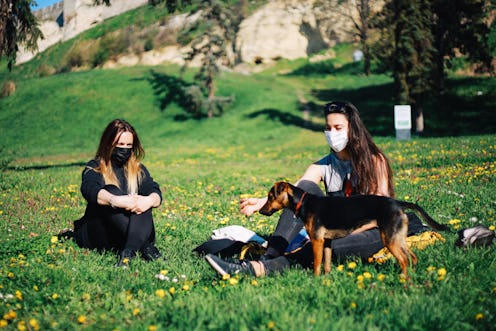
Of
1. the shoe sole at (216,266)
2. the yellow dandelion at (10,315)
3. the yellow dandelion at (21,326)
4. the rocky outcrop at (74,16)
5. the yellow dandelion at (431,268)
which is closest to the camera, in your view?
the yellow dandelion at (21,326)

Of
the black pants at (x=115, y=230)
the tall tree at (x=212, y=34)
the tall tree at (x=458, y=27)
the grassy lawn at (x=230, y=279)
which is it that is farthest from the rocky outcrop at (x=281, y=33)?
the black pants at (x=115, y=230)

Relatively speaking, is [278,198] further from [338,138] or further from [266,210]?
[338,138]

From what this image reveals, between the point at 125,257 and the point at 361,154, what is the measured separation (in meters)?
2.95

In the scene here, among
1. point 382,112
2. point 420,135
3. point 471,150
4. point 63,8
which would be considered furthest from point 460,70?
point 63,8

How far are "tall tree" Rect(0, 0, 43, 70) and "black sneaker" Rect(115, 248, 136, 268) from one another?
13300mm

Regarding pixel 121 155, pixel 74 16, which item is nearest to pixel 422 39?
pixel 121 155

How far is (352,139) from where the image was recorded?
482 centimetres

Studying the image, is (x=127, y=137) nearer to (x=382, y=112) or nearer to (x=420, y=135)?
(x=420, y=135)

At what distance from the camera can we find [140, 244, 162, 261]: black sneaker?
5195mm

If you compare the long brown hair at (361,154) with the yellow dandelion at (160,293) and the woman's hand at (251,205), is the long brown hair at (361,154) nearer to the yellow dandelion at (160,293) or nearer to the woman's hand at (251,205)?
the woman's hand at (251,205)

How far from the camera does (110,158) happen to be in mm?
5727

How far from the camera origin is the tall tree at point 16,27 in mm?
15023

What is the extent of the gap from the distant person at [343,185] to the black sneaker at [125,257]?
118 cm

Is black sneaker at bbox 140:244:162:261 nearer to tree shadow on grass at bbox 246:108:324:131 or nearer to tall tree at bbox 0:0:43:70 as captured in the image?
tall tree at bbox 0:0:43:70
